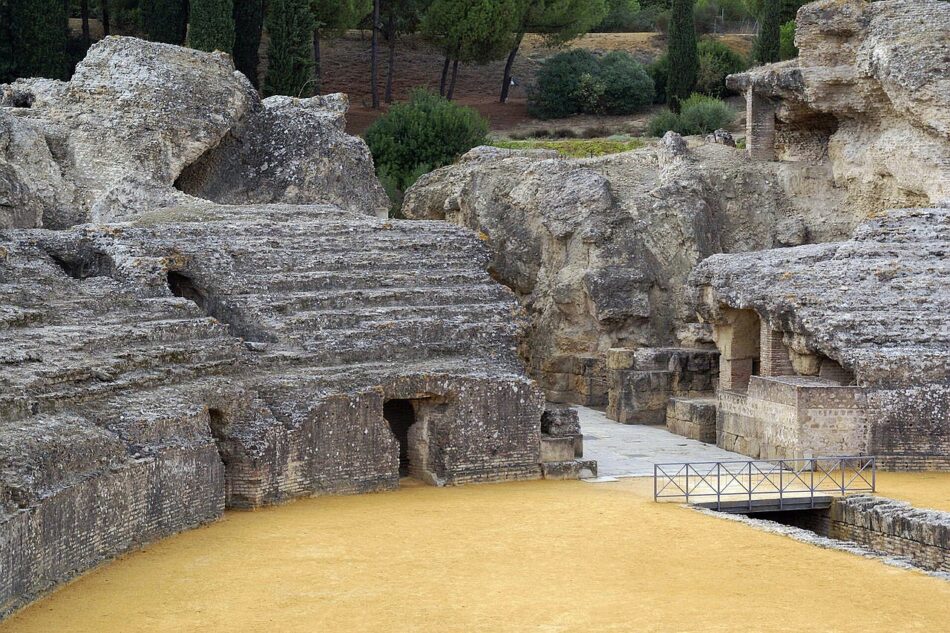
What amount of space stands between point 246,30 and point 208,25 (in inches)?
128

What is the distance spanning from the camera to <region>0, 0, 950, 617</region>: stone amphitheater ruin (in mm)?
A: 17188

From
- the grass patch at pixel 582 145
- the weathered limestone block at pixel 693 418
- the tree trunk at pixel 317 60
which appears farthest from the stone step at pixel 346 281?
the tree trunk at pixel 317 60

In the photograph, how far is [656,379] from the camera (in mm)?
27516

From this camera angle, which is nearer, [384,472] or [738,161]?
[384,472]

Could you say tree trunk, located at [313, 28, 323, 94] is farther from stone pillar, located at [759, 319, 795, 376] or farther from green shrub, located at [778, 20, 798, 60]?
stone pillar, located at [759, 319, 795, 376]

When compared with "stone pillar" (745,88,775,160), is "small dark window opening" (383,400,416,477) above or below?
below

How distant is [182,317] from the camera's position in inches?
764

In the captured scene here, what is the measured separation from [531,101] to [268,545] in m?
34.0

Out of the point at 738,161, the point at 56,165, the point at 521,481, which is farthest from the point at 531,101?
the point at 521,481

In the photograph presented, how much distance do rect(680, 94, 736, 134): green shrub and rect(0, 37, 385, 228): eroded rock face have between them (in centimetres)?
1548

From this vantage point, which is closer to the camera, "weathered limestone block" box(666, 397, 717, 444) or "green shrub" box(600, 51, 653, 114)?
"weathered limestone block" box(666, 397, 717, 444)

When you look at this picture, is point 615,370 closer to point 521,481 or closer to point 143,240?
point 521,481

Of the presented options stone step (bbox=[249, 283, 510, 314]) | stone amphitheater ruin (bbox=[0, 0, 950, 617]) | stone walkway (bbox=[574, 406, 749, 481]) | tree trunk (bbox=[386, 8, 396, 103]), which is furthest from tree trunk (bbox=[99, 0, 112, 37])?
stone step (bbox=[249, 283, 510, 314])

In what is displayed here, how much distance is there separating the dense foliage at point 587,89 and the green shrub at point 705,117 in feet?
20.6
